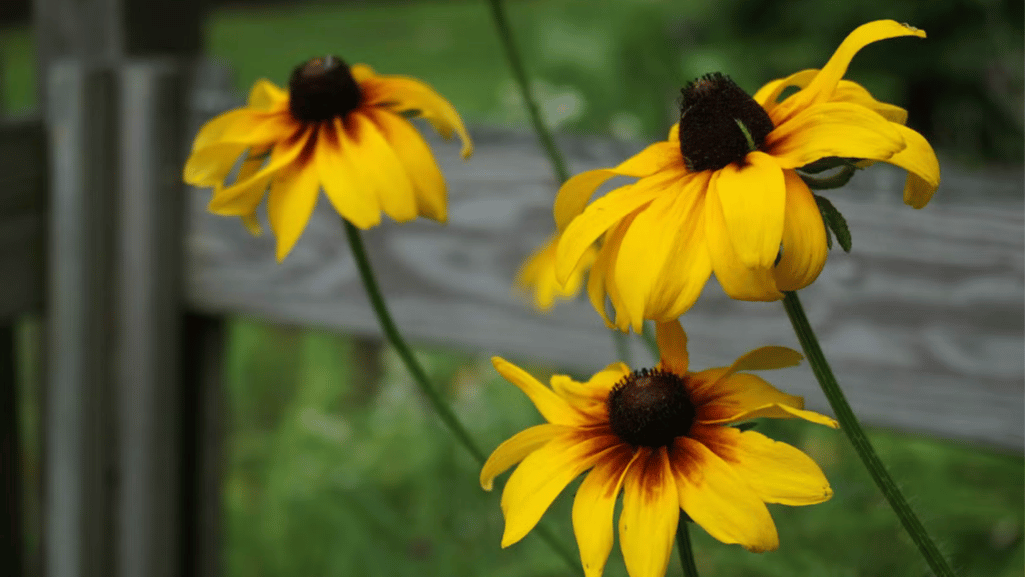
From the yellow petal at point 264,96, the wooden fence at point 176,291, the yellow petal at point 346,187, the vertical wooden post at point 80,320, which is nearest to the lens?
the yellow petal at point 346,187

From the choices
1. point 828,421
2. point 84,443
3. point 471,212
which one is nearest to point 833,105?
point 828,421

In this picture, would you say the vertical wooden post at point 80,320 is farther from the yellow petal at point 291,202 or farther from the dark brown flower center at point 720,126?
the dark brown flower center at point 720,126

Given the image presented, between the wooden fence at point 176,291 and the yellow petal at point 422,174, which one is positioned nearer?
the yellow petal at point 422,174

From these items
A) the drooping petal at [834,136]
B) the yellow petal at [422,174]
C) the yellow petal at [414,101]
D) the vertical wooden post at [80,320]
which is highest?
the yellow petal at [414,101]

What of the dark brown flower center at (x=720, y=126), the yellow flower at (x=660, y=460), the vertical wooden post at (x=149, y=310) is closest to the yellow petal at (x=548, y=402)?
the yellow flower at (x=660, y=460)

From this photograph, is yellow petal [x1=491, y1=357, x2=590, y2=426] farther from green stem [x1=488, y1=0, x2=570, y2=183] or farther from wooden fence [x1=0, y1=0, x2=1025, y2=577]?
wooden fence [x1=0, y1=0, x2=1025, y2=577]

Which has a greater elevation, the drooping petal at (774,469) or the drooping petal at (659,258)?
the drooping petal at (659,258)

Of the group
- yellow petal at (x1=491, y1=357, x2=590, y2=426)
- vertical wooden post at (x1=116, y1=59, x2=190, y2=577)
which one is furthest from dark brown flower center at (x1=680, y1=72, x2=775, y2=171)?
vertical wooden post at (x1=116, y1=59, x2=190, y2=577)

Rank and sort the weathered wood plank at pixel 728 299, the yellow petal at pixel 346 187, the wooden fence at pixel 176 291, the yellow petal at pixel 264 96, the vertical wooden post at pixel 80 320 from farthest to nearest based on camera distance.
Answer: the vertical wooden post at pixel 80 320 → the wooden fence at pixel 176 291 → the weathered wood plank at pixel 728 299 → the yellow petal at pixel 264 96 → the yellow petal at pixel 346 187
